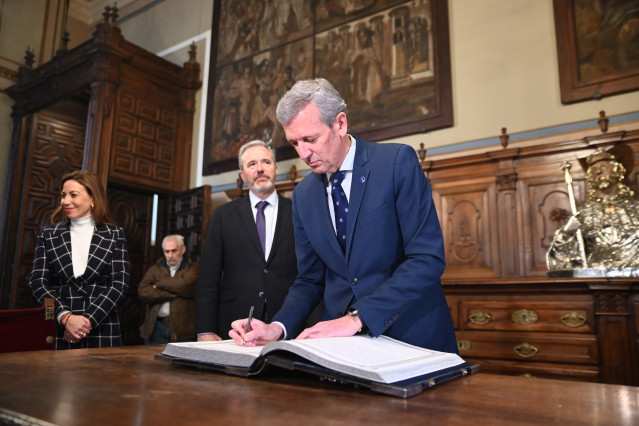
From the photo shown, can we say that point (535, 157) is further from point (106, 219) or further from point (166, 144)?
point (166, 144)

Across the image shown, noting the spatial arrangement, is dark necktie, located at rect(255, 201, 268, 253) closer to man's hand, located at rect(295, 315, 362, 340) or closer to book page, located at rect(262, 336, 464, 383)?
man's hand, located at rect(295, 315, 362, 340)

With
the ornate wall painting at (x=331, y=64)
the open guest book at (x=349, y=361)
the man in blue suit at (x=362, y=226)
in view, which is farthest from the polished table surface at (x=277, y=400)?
the ornate wall painting at (x=331, y=64)

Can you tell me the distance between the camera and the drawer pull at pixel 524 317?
3.31 meters

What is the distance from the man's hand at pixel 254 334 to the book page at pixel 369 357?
0.32 meters

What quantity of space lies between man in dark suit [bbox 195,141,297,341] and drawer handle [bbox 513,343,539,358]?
1710mm

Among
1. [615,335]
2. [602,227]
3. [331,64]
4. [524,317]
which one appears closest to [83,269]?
[524,317]

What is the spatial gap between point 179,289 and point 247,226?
8.65ft

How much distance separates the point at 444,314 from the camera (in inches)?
65.7

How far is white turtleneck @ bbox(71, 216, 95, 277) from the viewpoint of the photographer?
9.49ft

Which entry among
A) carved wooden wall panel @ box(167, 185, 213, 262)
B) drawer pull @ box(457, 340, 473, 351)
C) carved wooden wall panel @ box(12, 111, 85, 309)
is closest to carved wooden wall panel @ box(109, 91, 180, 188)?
carved wooden wall panel @ box(167, 185, 213, 262)

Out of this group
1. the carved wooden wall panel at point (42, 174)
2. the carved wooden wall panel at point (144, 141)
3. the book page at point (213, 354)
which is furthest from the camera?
the carved wooden wall panel at point (42, 174)

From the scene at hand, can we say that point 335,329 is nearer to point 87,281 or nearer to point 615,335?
point 87,281

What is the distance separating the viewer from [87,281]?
288cm

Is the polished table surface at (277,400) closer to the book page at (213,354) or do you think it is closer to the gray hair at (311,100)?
the book page at (213,354)
